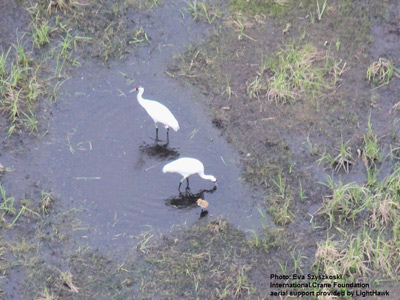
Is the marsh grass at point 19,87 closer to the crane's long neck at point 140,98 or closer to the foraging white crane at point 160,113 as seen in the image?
the crane's long neck at point 140,98

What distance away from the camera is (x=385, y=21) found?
10633 mm

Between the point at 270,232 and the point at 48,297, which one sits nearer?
the point at 48,297

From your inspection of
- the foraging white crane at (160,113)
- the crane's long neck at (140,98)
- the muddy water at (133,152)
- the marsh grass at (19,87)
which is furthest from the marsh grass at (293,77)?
the marsh grass at (19,87)

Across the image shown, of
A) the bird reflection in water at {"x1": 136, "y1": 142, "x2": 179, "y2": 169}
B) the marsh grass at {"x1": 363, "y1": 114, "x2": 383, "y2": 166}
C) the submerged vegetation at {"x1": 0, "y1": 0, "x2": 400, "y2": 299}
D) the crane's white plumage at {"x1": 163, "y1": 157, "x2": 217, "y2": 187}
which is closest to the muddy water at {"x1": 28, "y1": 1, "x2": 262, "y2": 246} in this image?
the bird reflection in water at {"x1": 136, "y1": 142, "x2": 179, "y2": 169}

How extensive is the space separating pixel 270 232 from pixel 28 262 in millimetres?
2460

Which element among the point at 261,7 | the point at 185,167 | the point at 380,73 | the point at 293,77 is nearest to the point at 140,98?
the point at 185,167

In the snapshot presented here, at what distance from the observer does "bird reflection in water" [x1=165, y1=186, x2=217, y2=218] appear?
8.77m

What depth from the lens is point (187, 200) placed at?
886cm

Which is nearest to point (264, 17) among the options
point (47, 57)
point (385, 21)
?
point (385, 21)

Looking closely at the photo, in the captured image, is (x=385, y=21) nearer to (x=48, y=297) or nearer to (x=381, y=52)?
(x=381, y=52)

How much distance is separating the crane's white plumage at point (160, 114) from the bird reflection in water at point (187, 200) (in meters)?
0.78

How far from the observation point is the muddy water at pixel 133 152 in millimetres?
8641

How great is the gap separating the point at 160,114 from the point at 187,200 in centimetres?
104

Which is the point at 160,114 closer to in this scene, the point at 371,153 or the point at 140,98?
the point at 140,98
